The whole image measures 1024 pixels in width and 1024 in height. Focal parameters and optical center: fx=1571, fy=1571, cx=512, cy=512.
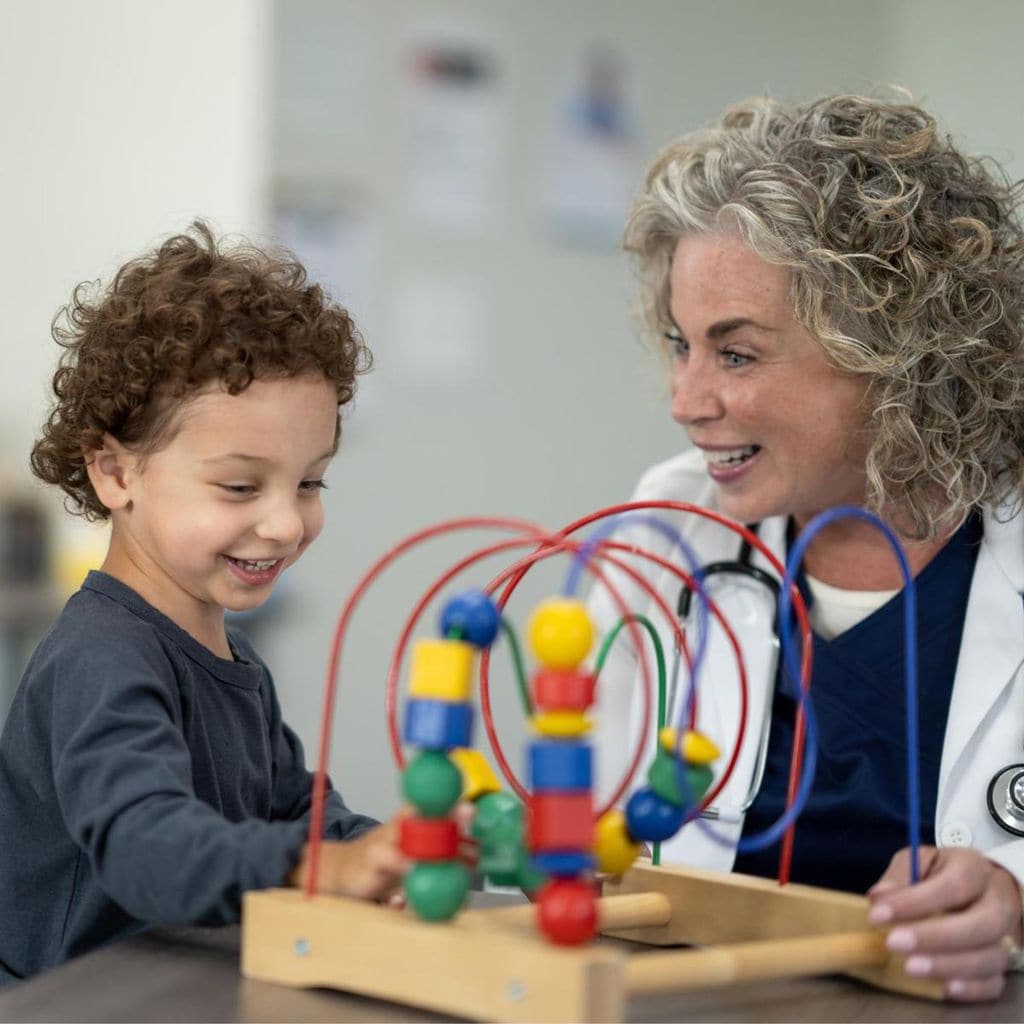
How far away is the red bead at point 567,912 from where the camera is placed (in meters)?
0.89

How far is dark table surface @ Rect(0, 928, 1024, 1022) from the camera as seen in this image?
0.98 metres

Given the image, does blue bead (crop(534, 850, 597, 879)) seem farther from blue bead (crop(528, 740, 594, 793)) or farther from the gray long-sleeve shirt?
the gray long-sleeve shirt

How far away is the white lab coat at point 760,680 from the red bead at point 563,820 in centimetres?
49

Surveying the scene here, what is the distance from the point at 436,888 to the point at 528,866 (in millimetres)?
60

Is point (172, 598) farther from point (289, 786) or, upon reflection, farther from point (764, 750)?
point (764, 750)

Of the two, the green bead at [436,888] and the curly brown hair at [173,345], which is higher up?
the curly brown hair at [173,345]

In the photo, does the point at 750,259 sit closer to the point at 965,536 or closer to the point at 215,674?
the point at 965,536

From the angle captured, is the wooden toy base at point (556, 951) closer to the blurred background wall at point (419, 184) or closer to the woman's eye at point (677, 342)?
the woman's eye at point (677, 342)

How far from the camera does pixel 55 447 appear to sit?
1.34 m

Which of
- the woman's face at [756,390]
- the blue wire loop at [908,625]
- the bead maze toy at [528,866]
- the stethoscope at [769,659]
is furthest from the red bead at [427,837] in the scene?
the woman's face at [756,390]

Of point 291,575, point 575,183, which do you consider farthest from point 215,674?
point 575,183

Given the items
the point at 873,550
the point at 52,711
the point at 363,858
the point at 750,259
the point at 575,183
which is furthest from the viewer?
the point at 575,183

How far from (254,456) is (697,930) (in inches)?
19.6

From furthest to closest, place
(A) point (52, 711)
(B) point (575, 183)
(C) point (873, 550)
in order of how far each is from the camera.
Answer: (B) point (575, 183) → (C) point (873, 550) → (A) point (52, 711)
